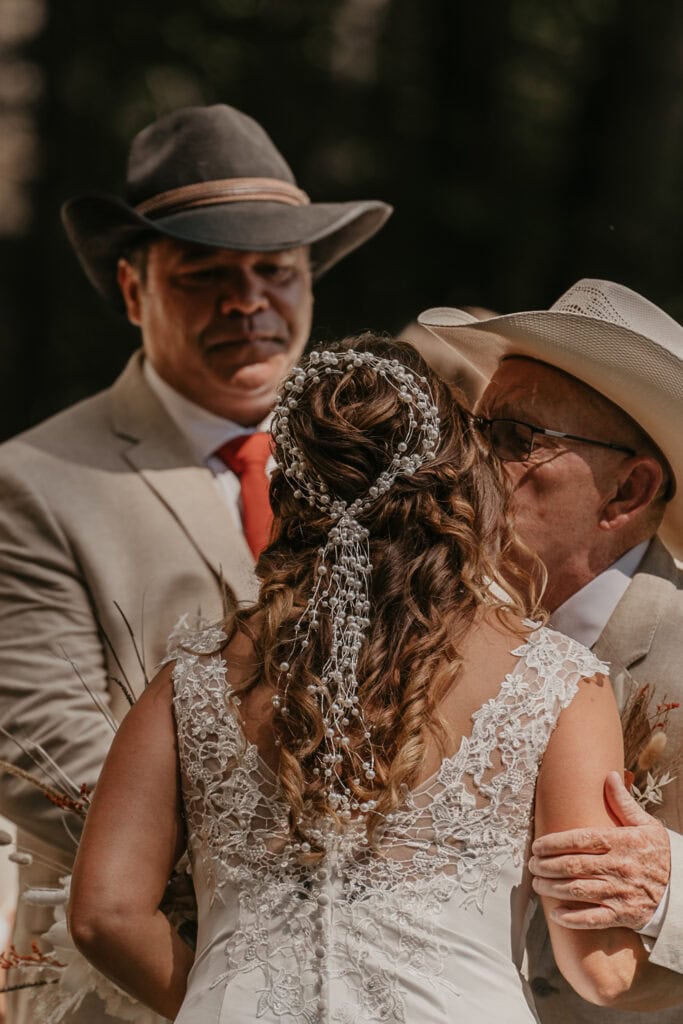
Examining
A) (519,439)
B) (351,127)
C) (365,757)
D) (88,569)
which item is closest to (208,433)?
(88,569)

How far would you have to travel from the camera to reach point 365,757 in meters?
2.07

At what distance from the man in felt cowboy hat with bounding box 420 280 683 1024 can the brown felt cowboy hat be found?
117cm

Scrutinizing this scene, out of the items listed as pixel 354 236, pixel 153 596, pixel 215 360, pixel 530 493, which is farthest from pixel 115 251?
pixel 530 493

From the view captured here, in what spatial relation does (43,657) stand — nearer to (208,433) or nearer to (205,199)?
(208,433)

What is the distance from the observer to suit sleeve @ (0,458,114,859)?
11.1ft

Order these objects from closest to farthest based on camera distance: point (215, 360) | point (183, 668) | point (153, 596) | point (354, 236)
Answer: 1. point (183, 668)
2. point (153, 596)
3. point (215, 360)
4. point (354, 236)

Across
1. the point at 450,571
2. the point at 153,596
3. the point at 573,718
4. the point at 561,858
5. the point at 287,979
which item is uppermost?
the point at 450,571

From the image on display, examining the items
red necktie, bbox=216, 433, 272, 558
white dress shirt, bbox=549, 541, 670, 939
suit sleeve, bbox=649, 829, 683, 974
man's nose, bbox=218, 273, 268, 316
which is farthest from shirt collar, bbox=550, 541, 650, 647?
man's nose, bbox=218, 273, 268, 316

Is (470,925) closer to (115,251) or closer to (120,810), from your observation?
(120,810)

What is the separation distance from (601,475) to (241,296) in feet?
5.01

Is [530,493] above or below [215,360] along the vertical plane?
above

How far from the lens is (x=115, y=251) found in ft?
13.5

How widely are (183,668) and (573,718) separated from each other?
25.1 inches

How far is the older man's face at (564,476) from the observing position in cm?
277
